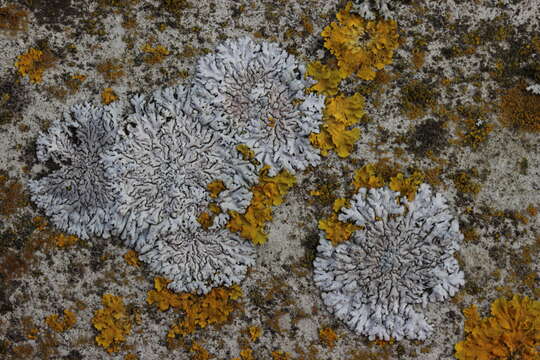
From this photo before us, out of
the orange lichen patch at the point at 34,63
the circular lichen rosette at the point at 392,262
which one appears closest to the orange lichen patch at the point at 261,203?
the circular lichen rosette at the point at 392,262

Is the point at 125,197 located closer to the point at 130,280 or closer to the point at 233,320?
the point at 130,280

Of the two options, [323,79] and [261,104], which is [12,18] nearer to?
[261,104]

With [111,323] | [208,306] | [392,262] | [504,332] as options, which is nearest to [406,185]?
[392,262]

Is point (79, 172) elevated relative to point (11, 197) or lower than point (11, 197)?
elevated

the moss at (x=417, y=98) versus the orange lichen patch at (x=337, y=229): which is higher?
the moss at (x=417, y=98)

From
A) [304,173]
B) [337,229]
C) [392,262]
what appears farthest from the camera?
[304,173]

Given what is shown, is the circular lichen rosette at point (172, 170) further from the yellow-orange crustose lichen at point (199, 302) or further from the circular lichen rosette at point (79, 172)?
the yellow-orange crustose lichen at point (199, 302)

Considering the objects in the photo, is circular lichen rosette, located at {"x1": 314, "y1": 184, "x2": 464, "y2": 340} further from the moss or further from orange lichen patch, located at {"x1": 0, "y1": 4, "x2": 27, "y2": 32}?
orange lichen patch, located at {"x1": 0, "y1": 4, "x2": 27, "y2": 32}

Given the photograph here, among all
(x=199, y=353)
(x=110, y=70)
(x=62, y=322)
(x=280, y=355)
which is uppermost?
(x=110, y=70)
